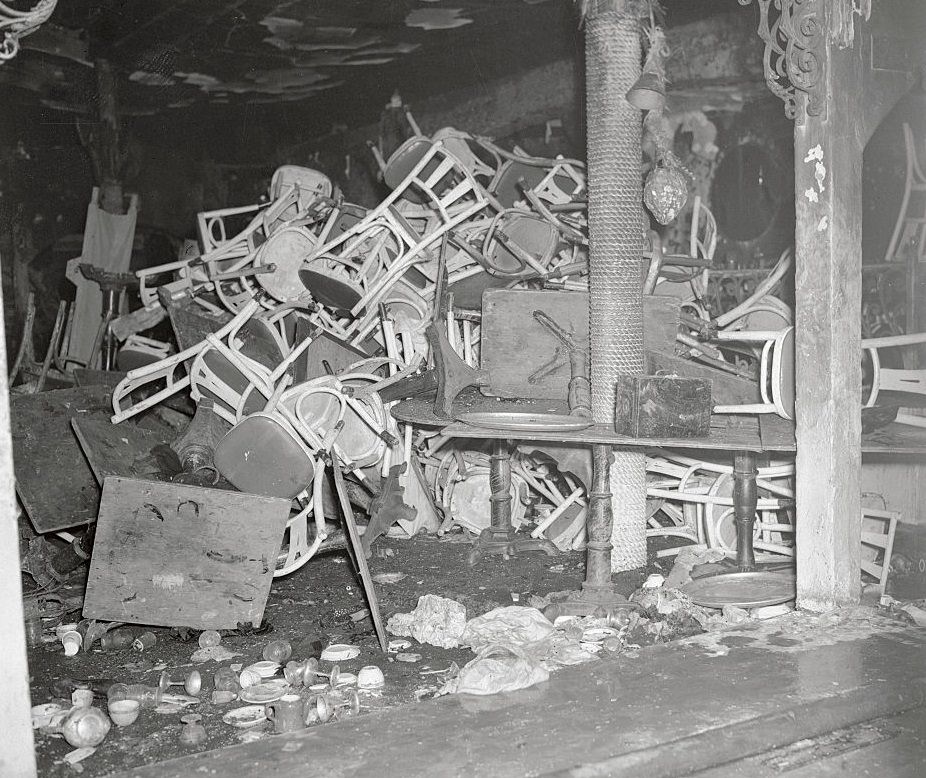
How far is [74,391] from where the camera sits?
5.92 metres

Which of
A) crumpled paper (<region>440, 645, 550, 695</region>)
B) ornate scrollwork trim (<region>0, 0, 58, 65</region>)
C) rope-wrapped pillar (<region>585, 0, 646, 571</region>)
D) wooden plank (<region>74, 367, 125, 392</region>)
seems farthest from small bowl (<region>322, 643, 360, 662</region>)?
wooden plank (<region>74, 367, 125, 392</region>)

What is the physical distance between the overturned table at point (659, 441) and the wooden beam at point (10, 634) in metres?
2.01

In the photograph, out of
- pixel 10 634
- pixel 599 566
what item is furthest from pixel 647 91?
pixel 10 634

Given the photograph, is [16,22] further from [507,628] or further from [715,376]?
[715,376]

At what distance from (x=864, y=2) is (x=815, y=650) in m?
2.54

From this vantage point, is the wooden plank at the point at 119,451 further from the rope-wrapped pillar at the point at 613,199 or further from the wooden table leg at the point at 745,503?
the wooden table leg at the point at 745,503

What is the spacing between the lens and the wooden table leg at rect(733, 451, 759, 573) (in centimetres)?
473

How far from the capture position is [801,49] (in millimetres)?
3684

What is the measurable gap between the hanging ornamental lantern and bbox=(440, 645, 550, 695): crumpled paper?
7.62 feet

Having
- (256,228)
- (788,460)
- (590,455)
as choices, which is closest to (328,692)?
(590,455)

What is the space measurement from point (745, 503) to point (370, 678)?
2.21 meters

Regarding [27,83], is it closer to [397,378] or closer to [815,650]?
[397,378]

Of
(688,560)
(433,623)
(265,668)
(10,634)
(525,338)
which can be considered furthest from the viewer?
(525,338)

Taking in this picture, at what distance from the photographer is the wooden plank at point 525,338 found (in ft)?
18.0
